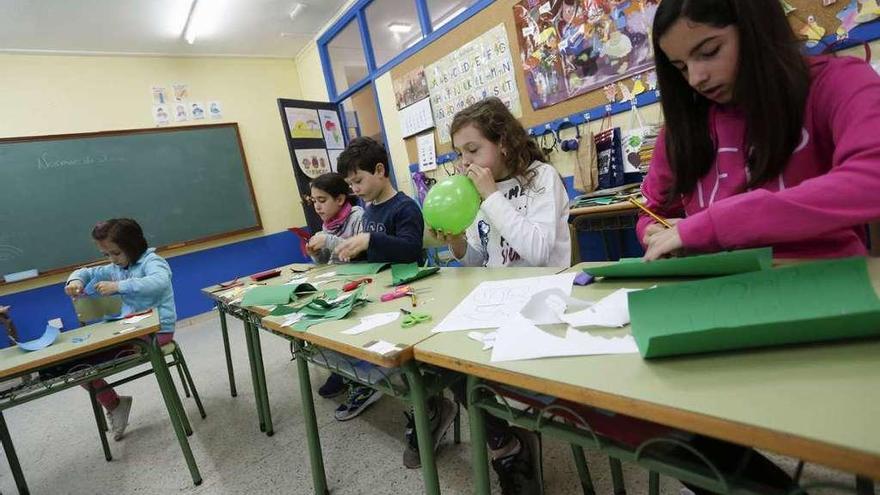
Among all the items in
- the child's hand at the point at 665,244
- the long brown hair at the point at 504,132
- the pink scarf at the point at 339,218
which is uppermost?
the long brown hair at the point at 504,132

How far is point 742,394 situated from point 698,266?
32 centimetres

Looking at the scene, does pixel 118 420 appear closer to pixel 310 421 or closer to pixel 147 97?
pixel 310 421

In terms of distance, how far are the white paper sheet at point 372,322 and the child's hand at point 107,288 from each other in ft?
5.14

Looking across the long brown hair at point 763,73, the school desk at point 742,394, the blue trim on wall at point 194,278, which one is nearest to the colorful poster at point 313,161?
the blue trim on wall at point 194,278

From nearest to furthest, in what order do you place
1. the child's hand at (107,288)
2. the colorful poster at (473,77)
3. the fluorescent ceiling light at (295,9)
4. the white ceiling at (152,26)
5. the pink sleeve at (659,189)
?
the pink sleeve at (659,189) < the child's hand at (107,288) < the colorful poster at (473,77) < the white ceiling at (152,26) < the fluorescent ceiling light at (295,9)

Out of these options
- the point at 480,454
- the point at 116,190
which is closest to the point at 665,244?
the point at 480,454

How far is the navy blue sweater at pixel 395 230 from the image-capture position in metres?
1.60

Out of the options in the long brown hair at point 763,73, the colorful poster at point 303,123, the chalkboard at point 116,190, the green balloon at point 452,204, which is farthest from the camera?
the colorful poster at point 303,123

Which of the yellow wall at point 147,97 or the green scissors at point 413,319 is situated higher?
the yellow wall at point 147,97

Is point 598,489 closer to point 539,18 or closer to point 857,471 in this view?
point 857,471

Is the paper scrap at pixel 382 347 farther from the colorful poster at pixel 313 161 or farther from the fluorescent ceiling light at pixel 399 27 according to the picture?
the fluorescent ceiling light at pixel 399 27

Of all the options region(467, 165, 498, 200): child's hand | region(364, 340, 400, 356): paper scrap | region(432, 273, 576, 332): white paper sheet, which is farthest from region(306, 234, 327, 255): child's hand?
region(364, 340, 400, 356): paper scrap

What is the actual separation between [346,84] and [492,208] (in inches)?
180

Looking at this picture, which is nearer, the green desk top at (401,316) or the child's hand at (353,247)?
the green desk top at (401,316)
